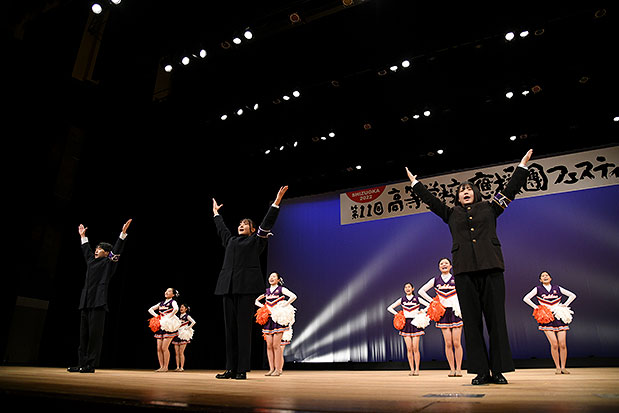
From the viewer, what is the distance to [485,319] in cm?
309

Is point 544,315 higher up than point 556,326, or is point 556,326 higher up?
point 544,315

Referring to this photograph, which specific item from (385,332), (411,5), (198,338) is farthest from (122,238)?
(385,332)

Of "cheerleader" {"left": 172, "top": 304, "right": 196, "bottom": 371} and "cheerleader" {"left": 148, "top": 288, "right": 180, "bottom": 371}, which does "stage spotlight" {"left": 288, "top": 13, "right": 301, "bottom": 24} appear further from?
"cheerleader" {"left": 172, "top": 304, "right": 196, "bottom": 371}

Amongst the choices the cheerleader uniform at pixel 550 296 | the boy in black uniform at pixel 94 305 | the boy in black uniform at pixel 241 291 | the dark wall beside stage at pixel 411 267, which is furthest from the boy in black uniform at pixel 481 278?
the dark wall beside stage at pixel 411 267

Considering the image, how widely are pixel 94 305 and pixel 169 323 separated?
2.34 m

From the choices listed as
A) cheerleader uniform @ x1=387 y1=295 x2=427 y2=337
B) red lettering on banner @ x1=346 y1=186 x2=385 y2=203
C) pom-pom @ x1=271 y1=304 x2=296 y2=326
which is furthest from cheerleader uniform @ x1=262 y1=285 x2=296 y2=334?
red lettering on banner @ x1=346 y1=186 x2=385 y2=203

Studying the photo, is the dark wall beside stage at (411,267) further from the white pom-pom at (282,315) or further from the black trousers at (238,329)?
the black trousers at (238,329)

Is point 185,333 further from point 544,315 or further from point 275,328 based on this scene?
point 544,315

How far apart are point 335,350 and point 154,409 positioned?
8067 mm

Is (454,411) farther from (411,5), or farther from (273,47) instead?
(273,47)

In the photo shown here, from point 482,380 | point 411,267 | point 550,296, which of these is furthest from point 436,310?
point 411,267

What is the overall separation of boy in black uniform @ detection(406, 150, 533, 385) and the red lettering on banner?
6.38 meters

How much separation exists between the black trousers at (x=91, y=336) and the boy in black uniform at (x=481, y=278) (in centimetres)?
448

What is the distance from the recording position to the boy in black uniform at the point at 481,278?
297 centimetres
